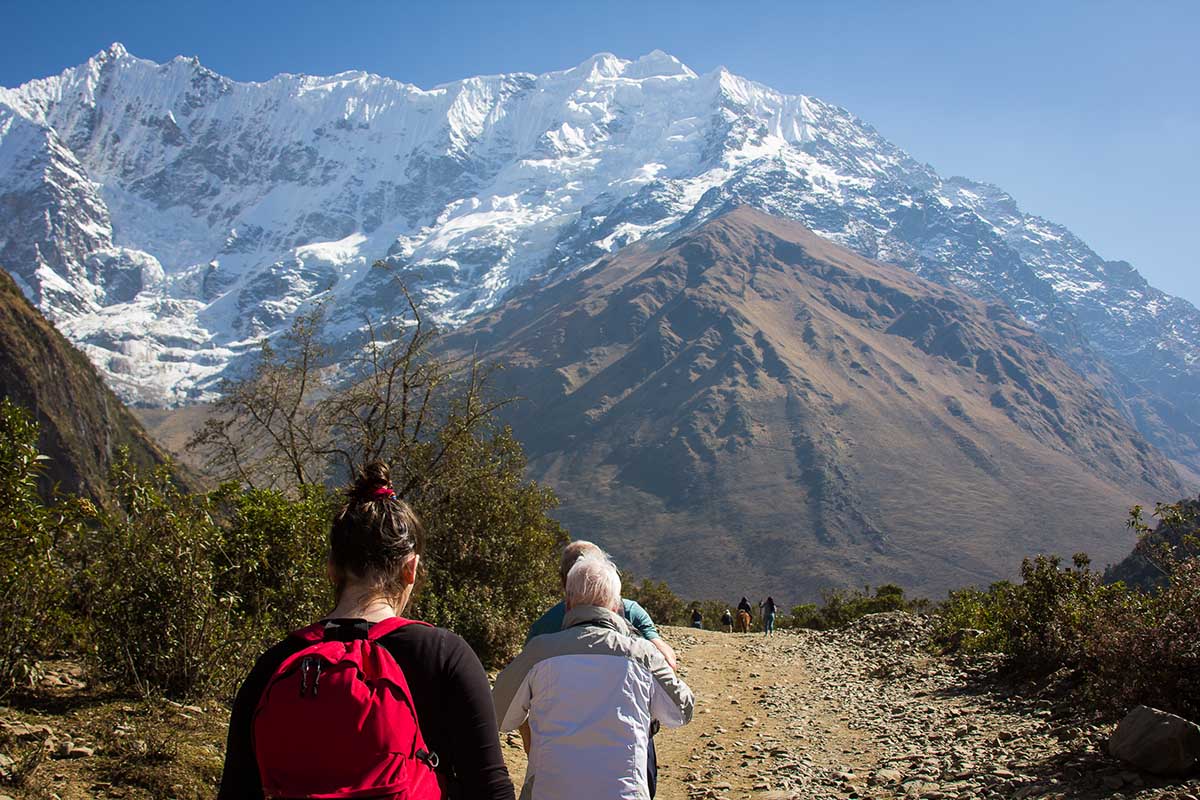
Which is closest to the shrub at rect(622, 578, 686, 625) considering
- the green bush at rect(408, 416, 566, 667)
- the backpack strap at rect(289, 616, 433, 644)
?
the green bush at rect(408, 416, 566, 667)

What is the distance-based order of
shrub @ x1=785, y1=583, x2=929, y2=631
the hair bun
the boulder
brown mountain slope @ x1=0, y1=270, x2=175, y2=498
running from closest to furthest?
the hair bun, the boulder, shrub @ x1=785, y1=583, x2=929, y2=631, brown mountain slope @ x1=0, y1=270, x2=175, y2=498

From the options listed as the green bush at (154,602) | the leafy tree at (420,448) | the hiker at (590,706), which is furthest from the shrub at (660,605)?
the hiker at (590,706)

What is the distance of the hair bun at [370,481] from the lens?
3.29 m

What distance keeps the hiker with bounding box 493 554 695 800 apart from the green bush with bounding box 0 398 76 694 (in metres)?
4.55

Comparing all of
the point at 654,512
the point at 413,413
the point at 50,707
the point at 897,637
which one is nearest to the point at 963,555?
the point at 654,512

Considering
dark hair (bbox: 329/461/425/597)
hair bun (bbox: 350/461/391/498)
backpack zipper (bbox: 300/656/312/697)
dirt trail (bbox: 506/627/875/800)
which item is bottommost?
dirt trail (bbox: 506/627/875/800)

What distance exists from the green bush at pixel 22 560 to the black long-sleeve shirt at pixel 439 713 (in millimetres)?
4817

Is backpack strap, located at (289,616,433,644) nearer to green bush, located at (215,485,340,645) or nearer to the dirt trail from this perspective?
green bush, located at (215,485,340,645)

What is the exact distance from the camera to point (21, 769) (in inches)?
224

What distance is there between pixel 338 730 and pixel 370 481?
974 millimetres

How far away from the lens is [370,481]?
131 inches

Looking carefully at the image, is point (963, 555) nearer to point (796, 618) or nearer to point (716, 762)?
point (796, 618)

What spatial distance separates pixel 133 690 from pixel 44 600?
5.36 ft

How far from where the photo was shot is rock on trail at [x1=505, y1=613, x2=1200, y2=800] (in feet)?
26.7
